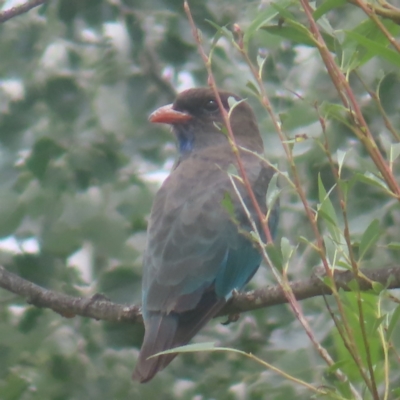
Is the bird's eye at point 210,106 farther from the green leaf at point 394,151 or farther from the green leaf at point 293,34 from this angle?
the green leaf at point 394,151

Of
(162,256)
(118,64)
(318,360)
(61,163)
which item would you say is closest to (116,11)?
(118,64)

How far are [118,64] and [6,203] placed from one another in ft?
3.01

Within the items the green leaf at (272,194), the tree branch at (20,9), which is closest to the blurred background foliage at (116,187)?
the tree branch at (20,9)

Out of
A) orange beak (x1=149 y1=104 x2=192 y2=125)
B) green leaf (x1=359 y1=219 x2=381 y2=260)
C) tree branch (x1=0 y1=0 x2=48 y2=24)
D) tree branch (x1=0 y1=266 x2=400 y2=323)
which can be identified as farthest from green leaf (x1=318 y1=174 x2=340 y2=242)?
orange beak (x1=149 y1=104 x2=192 y2=125)

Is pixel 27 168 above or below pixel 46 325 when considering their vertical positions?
above

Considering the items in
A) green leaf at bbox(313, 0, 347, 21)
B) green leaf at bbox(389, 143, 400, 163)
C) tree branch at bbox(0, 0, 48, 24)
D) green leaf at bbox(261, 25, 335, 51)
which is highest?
green leaf at bbox(313, 0, 347, 21)

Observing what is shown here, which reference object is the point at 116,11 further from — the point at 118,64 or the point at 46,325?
the point at 46,325

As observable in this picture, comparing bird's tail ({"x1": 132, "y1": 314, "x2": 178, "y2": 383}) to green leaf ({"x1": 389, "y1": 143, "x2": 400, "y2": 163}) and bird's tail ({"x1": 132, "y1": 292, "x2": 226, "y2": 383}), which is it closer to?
bird's tail ({"x1": 132, "y1": 292, "x2": 226, "y2": 383})

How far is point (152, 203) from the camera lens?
4137 mm

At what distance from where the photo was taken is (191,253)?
3.57 m

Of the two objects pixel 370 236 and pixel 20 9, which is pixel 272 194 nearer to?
pixel 370 236

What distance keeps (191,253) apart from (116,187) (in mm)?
796

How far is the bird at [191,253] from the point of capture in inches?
131

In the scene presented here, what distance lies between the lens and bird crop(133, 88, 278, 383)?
3318mm
